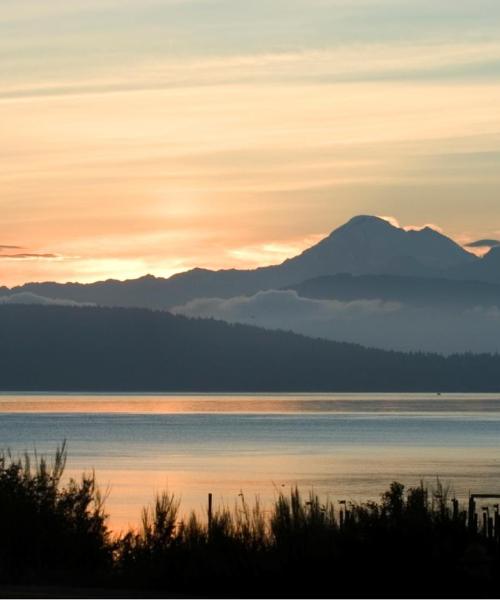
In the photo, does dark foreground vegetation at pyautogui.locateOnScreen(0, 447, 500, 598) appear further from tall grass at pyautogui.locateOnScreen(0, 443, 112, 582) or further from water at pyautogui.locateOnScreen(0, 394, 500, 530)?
water at pyautogui.locateOnScreen(0, 394, 500, 530)

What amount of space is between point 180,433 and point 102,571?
13481cm

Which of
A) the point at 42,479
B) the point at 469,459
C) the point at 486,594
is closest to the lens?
the point at 486,594

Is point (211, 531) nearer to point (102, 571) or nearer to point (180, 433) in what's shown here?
point (102, 571)

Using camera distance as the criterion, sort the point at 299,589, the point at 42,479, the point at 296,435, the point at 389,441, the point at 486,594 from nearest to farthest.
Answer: the point at 486,594, the point at 299,589, the point at 42,479, the point at 389,441, the point at 296,435

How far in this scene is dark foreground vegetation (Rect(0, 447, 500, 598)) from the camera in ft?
65.0

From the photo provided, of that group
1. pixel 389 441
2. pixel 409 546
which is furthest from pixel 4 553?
pixel 389 441

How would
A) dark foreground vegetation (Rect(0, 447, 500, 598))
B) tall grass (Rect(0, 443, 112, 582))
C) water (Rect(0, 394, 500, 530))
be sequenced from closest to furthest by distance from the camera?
dark foreground vegetation (Rect(0, 447, 500, 598))
tall grass (Rect(0, 443, 112, 582))
water (Rect(0, 394, 500, 530))

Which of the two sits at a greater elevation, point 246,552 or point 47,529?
point 47,529

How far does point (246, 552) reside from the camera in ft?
69.4

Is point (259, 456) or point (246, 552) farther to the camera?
point (259, 456)

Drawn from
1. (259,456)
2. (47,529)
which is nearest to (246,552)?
(47,529)

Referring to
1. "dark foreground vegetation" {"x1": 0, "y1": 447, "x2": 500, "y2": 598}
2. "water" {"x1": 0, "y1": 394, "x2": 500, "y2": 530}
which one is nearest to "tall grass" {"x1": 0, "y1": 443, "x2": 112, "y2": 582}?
"dark foreground vegetation" {"x1": 0, "y1": 447, "x2": 500, "y2": 598}

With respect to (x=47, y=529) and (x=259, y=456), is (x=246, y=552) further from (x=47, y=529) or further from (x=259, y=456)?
(x=259, y=456)

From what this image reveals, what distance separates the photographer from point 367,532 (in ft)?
71.3
